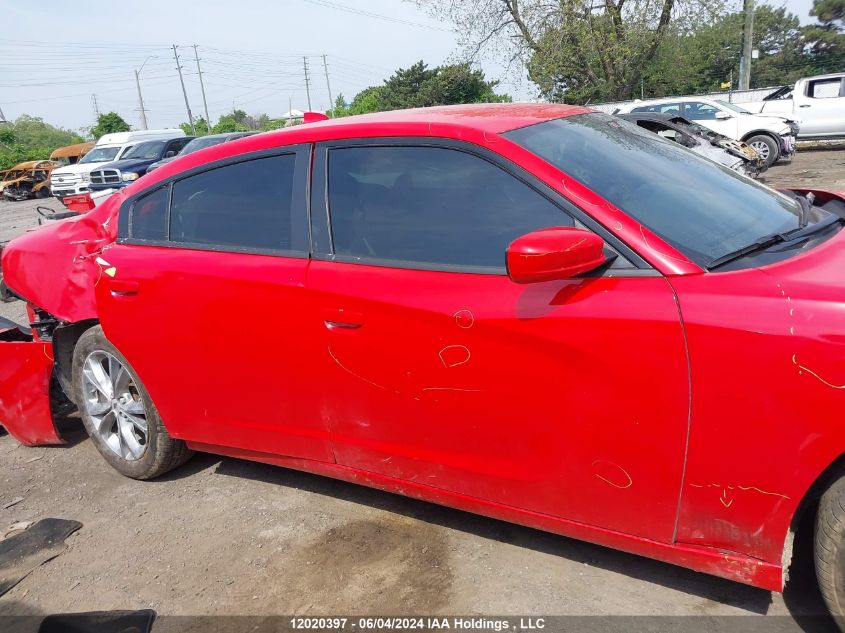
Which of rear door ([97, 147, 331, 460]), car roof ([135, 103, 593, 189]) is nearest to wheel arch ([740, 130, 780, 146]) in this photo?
car roof ([135, 103, 593, 189])

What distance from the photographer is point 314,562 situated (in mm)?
2850

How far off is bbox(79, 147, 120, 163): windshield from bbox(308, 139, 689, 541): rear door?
834 inches

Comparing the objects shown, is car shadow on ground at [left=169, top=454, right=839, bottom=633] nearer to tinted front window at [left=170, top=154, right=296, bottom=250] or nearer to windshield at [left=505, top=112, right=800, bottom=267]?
windshield at [left=505, top=112, right=800, bottom=267]

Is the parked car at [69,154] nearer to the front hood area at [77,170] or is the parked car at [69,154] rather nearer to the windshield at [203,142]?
the front hood area at [77,170]

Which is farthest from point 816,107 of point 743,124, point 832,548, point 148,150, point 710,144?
point 832,548

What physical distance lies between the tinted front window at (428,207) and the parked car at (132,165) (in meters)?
15.6

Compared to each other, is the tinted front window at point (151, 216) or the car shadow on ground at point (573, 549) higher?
the tinted front window at point (151, 216)

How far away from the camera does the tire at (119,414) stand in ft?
11.5

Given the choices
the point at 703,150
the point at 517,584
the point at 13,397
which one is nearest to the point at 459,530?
the point at 517,584

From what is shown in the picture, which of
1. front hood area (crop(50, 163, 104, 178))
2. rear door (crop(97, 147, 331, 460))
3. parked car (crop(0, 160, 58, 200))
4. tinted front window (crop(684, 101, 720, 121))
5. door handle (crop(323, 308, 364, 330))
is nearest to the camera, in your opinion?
door handle (crop(323, 308, 364, 330))

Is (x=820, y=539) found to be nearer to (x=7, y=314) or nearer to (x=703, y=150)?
(x=7, y=314)

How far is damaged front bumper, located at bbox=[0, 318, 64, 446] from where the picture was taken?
392cm

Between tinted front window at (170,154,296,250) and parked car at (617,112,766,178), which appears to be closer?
tinted front window at (170,154,296,250)

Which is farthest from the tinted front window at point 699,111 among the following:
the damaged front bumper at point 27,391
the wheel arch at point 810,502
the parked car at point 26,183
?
the parked car at point 26,183
